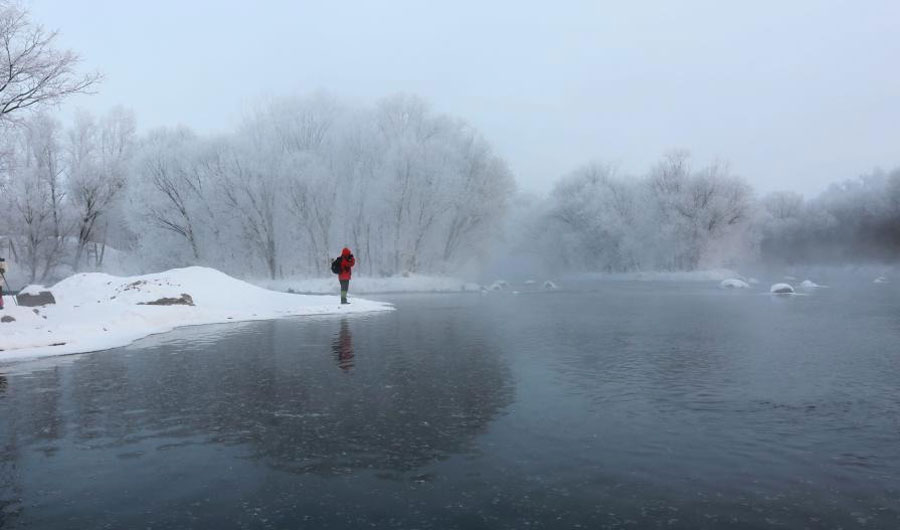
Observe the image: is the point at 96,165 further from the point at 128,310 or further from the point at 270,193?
the point at 128,310

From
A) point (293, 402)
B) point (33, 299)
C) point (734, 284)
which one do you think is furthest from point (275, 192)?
point (293, 402)

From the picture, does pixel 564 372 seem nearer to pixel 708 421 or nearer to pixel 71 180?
pixel 708 421

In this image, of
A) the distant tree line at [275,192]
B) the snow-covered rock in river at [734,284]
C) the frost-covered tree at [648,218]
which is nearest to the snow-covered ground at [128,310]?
the distant tree line at [275,192]

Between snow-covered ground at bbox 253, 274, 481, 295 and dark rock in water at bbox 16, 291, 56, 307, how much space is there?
2468 centimetres

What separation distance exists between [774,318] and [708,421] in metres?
13.6

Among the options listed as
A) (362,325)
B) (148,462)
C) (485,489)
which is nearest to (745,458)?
(485,489)

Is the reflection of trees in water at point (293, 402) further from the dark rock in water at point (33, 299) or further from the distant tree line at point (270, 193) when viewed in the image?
the distant tree line at point (270, 193)

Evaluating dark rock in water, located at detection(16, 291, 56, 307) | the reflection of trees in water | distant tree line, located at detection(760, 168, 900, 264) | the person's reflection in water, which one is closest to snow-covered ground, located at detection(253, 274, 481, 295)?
dark rock in water, located at detection(16, 291, 56, 307)

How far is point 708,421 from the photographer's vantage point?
629cm

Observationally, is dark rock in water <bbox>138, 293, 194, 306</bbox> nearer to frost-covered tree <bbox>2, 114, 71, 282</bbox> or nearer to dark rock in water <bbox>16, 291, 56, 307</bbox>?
dark rock in water <bbox>16, 291, 56, 307</bbox>

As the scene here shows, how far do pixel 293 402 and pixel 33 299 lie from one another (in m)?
14.4

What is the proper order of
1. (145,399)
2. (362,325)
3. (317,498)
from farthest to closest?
1. (362,325)
2. (145,399)
3. (317,498)

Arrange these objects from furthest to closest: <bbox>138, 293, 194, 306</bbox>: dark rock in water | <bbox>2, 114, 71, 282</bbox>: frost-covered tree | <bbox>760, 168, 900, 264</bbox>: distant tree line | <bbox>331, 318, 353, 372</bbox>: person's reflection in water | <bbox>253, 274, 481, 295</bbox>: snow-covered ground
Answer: <bbox>760, 168, 900, 264</bbox>: distant tree line, <bbox>2, 114, 71, 282</bbox>: frost-covered tree, <bbox>253, 274, 481, 295</bbox>: snow-covered ground, <bbox>138, 293, 194, 306</bbox>: dark rock in water, <bbox>331, 318, 353, 372</bbox>: person's reflection in water

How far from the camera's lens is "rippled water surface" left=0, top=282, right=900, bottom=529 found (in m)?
4.10
